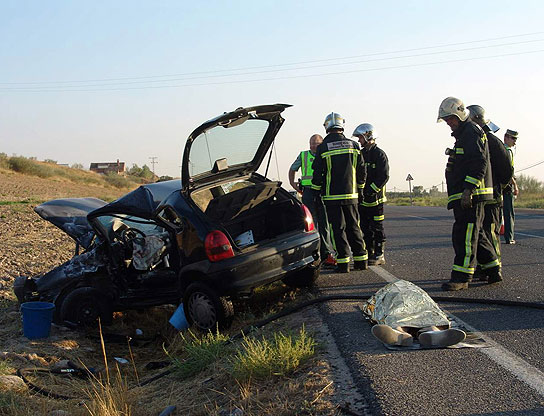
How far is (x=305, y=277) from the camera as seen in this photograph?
704cm

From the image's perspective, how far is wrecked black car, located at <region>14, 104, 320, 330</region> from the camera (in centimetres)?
595

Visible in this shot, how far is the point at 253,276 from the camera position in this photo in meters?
5.95

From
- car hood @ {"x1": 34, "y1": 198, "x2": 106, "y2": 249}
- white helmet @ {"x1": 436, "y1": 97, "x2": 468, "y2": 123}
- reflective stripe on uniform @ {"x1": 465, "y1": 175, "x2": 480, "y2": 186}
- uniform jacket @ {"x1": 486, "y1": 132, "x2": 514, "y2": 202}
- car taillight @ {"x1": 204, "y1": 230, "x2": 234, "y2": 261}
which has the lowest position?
car taillight @ {"x1": 204, "y1": 230, "x2": 234, "y2": 261}

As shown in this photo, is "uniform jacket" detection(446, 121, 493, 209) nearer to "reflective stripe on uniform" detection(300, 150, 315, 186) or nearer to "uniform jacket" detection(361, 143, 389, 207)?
"uniform jacket" detection(361, 143, 389, 207)

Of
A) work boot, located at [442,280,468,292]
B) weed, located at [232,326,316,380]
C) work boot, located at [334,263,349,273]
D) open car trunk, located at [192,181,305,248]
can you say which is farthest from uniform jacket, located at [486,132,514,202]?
weed, located at [232,326,316,380]

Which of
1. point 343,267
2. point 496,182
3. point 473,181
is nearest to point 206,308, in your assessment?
point 343,267

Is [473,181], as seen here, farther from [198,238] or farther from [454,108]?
[198,238]

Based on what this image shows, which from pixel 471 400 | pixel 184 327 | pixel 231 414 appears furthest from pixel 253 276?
pixel 471 400

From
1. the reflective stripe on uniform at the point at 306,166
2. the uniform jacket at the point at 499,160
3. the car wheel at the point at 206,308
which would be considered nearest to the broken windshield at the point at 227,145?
the car wheel at the point at 206,308

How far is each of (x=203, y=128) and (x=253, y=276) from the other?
158 cm

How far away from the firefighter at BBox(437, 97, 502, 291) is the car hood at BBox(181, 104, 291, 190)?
1861 millimetres

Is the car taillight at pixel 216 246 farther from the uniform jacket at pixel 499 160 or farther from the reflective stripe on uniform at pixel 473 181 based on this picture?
the uniform jacket at pixel 499 160

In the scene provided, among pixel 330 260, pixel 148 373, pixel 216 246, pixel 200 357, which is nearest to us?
pixel 200 357

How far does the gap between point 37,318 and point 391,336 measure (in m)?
3.70
